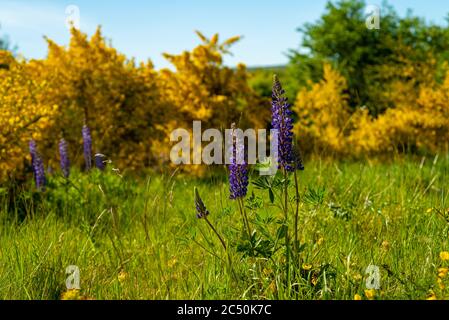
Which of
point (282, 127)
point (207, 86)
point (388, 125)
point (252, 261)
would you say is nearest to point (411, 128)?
point (388, 125)

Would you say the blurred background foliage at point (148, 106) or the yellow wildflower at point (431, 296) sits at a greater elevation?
the blurred background foliage at point (148, 106)

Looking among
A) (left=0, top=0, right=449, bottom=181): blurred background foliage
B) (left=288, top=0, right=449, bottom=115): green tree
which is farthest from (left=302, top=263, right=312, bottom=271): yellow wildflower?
(left=288, top=0, right=449, bottom=115): green tree

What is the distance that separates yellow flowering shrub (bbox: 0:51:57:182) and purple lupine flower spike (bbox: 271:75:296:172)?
4.72 m

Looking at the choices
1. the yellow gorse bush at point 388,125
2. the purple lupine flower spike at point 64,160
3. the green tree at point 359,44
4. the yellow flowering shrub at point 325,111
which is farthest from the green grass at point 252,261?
the green tree at point 359,44

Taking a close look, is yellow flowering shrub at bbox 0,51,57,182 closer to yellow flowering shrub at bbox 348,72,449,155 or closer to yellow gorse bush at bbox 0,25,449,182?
yellow gorse bush at bbox 0,25,449,182

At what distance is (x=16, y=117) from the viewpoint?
23.0 ft

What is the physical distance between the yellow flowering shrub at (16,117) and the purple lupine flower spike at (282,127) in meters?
4.72

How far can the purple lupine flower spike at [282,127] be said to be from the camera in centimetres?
306

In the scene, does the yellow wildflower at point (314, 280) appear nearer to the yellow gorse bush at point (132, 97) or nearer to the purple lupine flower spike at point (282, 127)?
the purple lupine flower spike at point (282, 127)

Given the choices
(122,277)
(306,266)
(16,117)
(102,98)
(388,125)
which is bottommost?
(122,277)

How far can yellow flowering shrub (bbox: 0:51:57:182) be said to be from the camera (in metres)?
7.01

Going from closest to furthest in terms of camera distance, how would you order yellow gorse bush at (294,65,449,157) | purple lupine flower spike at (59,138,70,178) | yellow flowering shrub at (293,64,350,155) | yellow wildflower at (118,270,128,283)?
yellow wildflower at (118,270,128,283), purple lupine flower spike at (59,138,70,178), yellow gorse bush at (294,65,449,157), yellow flowering shrub at (293,64,350,155)

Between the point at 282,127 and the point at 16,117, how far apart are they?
195 inches

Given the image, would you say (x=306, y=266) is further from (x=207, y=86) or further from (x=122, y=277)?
(x=207, y=86)
